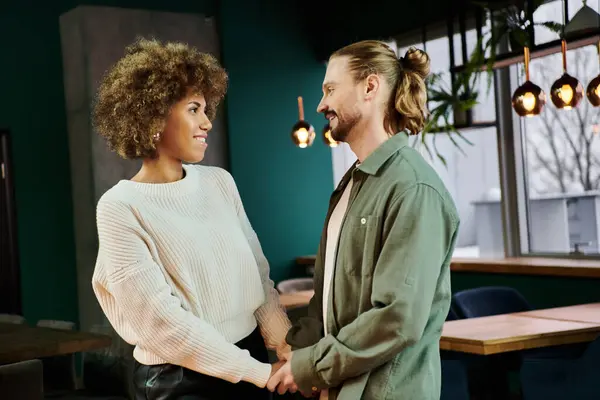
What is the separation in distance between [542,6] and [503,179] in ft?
4.46

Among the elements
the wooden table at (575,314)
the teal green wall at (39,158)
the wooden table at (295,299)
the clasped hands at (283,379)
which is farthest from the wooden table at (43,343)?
the teal green wall at (39,158)

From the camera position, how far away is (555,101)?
4723 millimetres

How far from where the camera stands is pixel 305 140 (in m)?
6.36

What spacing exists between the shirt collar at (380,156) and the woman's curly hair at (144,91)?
47cm

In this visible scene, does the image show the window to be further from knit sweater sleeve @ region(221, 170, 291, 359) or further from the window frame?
knit sweater sleeve @ region(221, 170, 291, 359)

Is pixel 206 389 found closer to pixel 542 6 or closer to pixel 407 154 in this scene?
pixel 407 154

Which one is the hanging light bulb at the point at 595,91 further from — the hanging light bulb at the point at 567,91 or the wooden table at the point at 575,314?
the wooden table at the point at 575,314

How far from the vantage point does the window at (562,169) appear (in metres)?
5.84

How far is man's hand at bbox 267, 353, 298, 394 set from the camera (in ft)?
6.41

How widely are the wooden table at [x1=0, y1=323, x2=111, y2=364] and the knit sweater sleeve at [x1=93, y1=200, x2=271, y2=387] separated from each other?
1663mm

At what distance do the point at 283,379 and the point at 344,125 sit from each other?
62cm

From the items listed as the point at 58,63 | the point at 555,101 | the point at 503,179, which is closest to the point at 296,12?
the point at 58,63

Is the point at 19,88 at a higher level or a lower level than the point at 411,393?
higher

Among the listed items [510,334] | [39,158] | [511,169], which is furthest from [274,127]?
[510,334]
